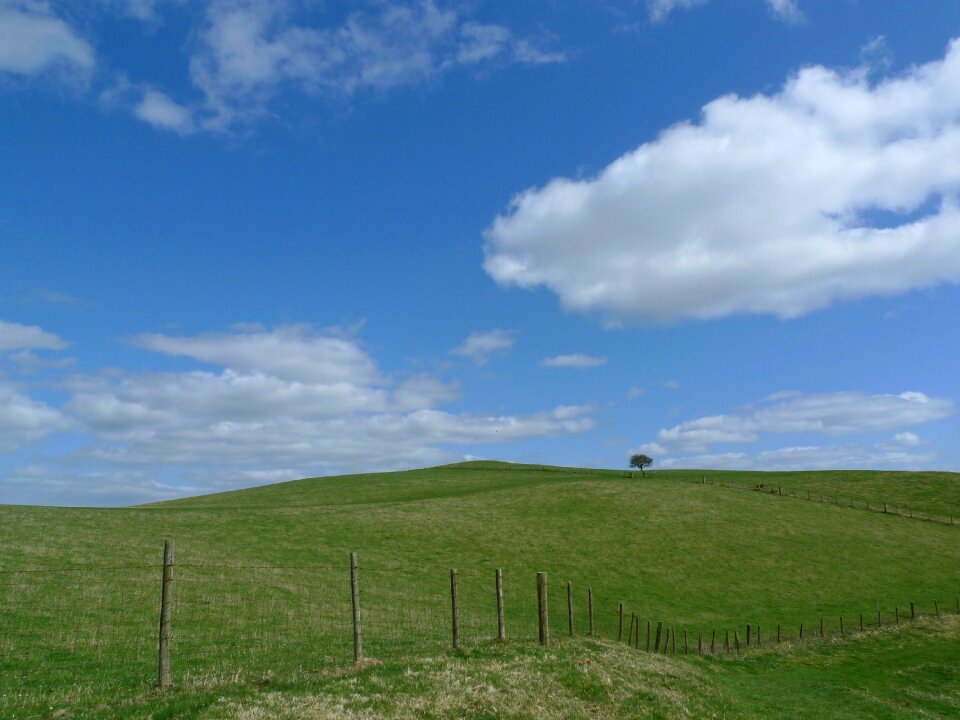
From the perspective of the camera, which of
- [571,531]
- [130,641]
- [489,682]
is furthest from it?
[571,531]

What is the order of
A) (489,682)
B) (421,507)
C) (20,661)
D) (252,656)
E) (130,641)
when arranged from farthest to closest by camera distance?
(421,507), (130,641), (252,656), (20,661), (489,682)

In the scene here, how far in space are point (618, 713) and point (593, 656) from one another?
3.07 metres

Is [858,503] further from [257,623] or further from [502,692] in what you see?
[502,692]

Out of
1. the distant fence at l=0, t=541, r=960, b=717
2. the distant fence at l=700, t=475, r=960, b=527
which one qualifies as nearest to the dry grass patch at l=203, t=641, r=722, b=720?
the distant fence at l=0, t=541, r=960, b=717

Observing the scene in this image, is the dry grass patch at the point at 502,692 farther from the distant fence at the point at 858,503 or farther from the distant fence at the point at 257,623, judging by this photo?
the distant fence at the point at 858,503

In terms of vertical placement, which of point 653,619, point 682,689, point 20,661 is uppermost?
point 20,661

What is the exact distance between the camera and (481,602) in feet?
115

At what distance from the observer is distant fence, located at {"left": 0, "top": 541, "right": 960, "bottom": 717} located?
46.9ft

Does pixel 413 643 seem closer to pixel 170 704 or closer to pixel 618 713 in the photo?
pixel 618 713

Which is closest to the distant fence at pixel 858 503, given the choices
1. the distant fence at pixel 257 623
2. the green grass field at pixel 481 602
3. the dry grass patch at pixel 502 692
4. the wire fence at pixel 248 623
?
the green grass field at pixel 481 602

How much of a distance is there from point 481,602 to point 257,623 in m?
15.1

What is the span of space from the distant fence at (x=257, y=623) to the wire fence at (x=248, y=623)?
0.06m

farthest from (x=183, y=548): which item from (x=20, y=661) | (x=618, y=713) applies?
(x=618, y=713)

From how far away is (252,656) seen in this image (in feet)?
56.3
